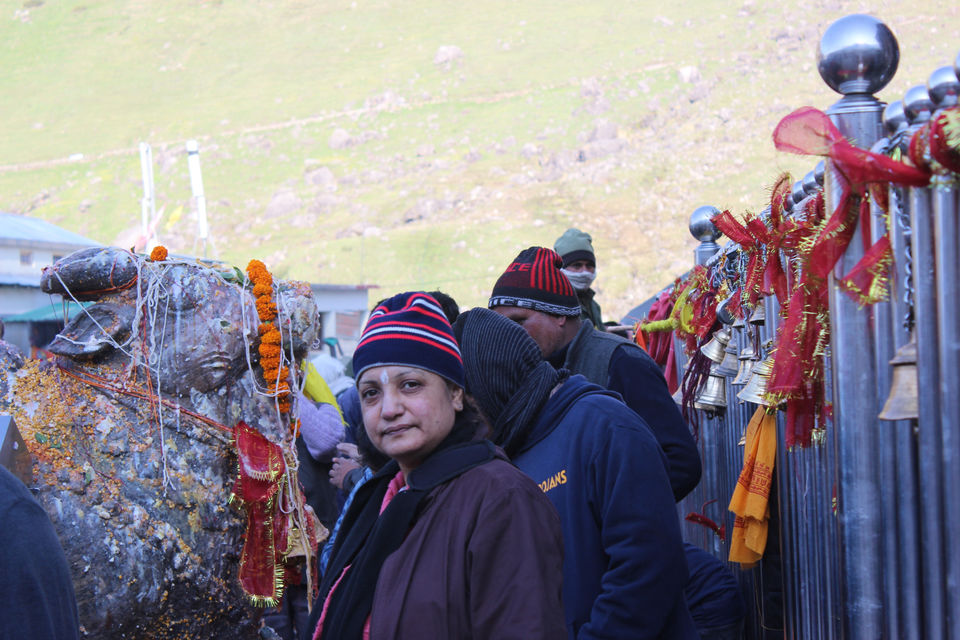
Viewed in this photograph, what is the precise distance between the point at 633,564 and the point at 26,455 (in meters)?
2.28

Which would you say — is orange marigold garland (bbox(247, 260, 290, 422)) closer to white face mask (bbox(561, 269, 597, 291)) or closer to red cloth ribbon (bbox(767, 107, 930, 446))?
white face mask (bbox(561, 269, 597, 291))

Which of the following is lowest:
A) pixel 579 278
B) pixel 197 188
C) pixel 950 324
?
pixel 950 324

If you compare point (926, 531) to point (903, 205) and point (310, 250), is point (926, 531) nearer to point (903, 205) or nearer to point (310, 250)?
point (903, 205)

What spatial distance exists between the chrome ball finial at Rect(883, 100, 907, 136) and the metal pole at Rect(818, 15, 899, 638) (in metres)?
0.14

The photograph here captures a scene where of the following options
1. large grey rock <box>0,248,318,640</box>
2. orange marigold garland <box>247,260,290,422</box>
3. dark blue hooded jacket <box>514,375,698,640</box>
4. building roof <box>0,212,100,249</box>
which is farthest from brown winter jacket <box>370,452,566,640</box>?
building roof <box>0,212,100,249</box>

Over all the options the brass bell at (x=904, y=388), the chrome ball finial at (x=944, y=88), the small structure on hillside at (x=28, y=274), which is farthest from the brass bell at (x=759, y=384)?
the small structure on hillside at (x=28, y=274)

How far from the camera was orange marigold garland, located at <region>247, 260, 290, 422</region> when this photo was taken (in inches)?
174

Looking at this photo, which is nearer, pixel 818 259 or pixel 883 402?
pixel 883 402

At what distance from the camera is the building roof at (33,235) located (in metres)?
21.0

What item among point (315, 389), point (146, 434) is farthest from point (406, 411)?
point (315, 389)

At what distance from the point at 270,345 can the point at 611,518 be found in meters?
2.19

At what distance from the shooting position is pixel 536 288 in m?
3.87

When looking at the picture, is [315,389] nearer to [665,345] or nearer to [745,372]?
[665,345]

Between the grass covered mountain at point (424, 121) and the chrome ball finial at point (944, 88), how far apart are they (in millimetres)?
36083
